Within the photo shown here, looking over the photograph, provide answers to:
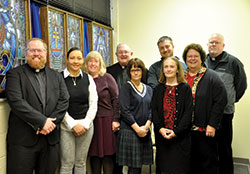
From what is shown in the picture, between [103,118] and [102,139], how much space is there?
0.22 metres

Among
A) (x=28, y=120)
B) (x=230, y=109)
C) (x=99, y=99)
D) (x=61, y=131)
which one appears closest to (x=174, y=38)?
(x=230, y=109)

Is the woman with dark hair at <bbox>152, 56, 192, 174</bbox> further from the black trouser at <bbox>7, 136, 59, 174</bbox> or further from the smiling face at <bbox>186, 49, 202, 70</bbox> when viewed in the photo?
the black trouser at <bbox>7, 136, 59, 174</bbox>

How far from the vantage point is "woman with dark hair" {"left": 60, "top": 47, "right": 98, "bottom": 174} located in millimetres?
2143

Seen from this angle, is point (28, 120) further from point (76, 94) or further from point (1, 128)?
point (76, 94)

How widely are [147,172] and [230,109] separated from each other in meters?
1.35

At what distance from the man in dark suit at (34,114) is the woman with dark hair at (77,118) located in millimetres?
128

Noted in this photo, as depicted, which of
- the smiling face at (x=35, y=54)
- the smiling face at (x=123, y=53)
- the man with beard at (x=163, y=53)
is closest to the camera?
the smiling face at (x=35, y=54)

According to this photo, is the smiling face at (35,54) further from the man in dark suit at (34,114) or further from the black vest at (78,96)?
the black vest at (78,96)

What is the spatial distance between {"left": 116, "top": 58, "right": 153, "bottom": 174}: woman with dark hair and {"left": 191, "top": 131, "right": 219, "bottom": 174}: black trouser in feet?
1.50

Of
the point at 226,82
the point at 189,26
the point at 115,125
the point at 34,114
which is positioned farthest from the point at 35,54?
the point at 189,26

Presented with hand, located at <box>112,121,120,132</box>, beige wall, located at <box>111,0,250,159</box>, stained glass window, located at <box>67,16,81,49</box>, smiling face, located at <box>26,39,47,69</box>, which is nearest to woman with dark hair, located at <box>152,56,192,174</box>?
hand, located at <box>112,121,120,132</box>

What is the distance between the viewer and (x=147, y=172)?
3.07 m

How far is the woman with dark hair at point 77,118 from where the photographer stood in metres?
2.14

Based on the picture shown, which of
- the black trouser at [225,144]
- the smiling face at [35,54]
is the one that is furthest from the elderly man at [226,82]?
the smiling face at [35,54]
